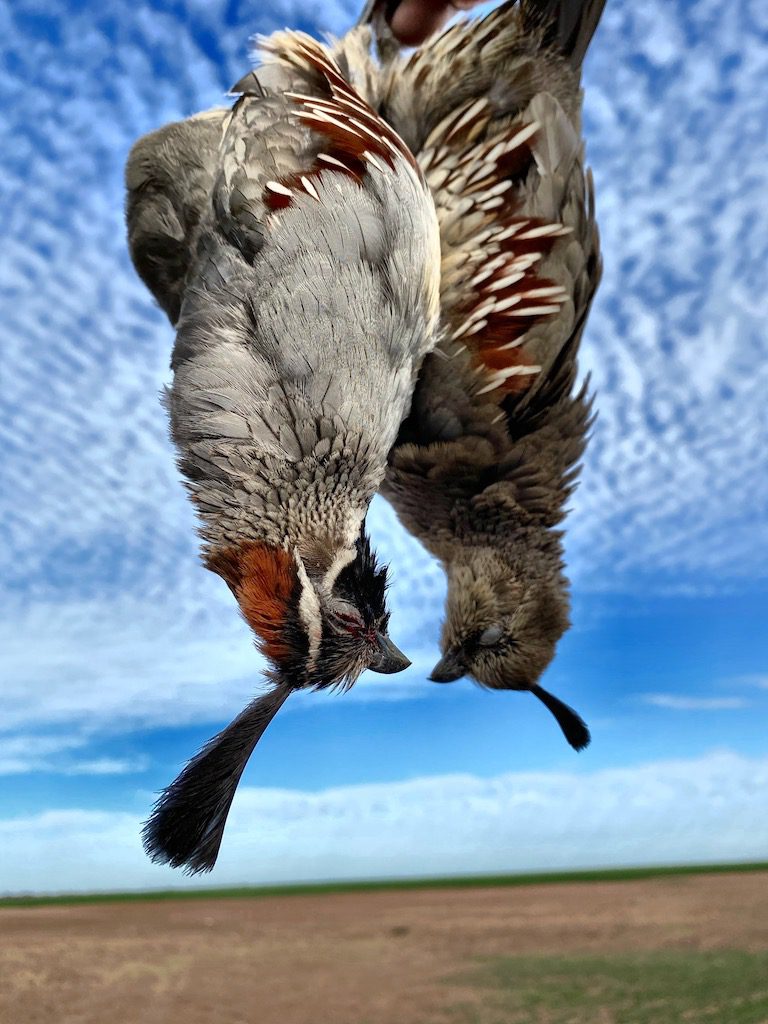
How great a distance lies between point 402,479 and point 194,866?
0.89m

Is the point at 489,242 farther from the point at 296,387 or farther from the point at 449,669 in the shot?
the point at 449,669

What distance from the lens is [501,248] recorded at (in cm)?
158

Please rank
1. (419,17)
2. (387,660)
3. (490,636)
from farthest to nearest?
(490,636) < (419,17) < (387,660)

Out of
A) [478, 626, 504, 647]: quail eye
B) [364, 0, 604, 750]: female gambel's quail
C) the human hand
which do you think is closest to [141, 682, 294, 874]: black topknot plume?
[364, 0, 604, 750]: female gambel's quail

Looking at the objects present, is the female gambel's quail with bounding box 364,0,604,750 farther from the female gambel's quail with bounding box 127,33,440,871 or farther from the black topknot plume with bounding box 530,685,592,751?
the black topknot plume with bounding box 530,685,592,751

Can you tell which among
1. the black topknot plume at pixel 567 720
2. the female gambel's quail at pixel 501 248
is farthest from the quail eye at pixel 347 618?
the black topknot plume at pixel 567 720

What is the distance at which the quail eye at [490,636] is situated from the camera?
2.11m

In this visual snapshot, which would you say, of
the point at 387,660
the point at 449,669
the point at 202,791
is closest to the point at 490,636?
the point at 449,669

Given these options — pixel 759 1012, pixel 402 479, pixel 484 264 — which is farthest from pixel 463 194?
pixel 759 1012

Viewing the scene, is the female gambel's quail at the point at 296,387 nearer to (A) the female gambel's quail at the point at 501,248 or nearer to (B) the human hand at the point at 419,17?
(A) the female gambel's quail at the point at 501,248

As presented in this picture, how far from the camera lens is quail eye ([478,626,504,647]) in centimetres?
211

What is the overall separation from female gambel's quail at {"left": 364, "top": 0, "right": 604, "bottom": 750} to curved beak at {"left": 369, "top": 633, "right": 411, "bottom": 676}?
50 centimetres

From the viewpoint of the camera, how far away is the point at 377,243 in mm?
1263

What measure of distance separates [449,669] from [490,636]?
14cm
